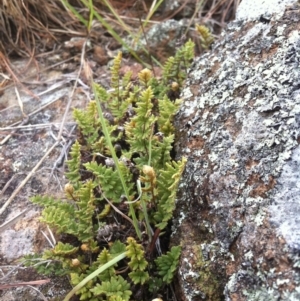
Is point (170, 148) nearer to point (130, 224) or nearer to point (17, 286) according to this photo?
point (130, 224)

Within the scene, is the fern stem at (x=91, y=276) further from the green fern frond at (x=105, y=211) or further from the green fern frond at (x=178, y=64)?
the green fern frond at (x=178, y=64)

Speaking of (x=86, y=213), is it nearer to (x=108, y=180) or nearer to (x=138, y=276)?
(x=108, y=180)

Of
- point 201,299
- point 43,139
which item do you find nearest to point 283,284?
point 201,299

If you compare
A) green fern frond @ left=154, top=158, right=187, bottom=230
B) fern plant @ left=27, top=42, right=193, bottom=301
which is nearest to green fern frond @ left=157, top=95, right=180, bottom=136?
fern plant @ left=27, top=42, right=193, bottom=301

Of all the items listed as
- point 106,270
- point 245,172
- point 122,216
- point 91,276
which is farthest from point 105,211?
point 245,172

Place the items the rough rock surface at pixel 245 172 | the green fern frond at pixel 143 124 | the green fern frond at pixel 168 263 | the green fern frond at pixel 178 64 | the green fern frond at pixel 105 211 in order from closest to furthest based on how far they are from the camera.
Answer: the rough rock surface at pixel 245 172
the green fern frond at pixel 168 263
the green fern frond at pixel 143 124
the green fern frond at pixel 105 211
the green fern frond at pixel 178 64

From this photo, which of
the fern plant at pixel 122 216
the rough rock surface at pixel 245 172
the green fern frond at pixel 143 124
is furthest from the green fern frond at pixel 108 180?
the rough rock surface at pixel 245 172

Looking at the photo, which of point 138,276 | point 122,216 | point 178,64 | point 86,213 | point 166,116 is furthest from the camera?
point 178,64

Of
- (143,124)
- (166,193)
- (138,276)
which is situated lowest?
(138,276)
